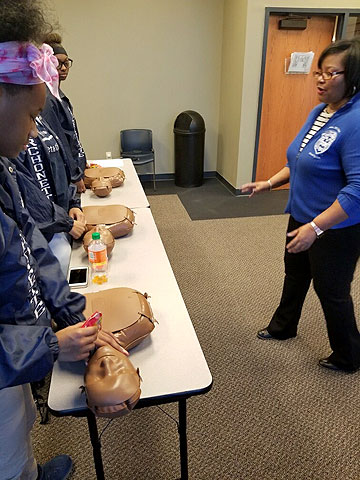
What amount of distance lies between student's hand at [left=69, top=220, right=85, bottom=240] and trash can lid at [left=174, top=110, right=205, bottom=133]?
3.05 meters

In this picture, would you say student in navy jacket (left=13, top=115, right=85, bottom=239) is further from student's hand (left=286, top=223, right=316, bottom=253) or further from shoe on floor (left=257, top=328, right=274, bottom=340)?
shoe on floor (left=257, top=328, right=274, bottom=340)

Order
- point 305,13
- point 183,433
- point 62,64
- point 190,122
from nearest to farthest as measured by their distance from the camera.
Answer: point 183,433 < point 62,64 < point 305,13 < point 190,122

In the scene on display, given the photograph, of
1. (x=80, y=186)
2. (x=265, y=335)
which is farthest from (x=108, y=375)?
(x=80, y=186)

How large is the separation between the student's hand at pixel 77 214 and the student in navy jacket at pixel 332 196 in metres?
0.91

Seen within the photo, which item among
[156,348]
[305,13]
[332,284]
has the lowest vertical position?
[332,284]

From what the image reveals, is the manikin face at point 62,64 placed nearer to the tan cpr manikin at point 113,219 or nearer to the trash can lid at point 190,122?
the tan cpr manikin at point 113,219

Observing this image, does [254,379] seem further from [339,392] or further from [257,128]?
[257,128]

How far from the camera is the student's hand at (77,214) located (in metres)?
1.72

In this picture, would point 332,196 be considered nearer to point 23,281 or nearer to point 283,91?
point 23,281

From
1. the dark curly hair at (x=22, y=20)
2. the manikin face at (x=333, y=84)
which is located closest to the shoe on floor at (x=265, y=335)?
the manikin face at (x=333, y=84)

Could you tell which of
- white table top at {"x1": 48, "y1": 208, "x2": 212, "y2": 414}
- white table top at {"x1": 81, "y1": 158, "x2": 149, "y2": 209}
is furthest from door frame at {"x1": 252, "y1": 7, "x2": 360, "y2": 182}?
white table top at {"x1": 48, "y1": 208, "x2": 212, "y2": 414}

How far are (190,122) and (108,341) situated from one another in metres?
3.77

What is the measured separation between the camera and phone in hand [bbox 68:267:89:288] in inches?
52.3

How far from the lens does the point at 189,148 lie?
176 inches
